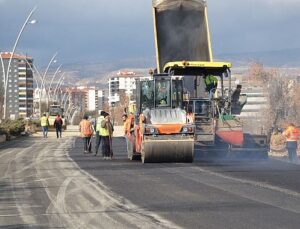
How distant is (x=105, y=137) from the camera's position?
2191 centimetres

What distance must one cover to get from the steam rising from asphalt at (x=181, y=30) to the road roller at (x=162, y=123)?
2625 mm

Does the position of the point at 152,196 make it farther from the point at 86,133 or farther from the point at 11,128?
the point at 11,128

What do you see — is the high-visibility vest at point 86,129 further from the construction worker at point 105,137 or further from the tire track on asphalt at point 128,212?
the tire track on asphalt at point 128,212

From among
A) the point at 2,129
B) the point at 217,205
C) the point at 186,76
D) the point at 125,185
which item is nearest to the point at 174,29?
the point at 186,76

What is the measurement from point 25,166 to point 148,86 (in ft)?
14.6

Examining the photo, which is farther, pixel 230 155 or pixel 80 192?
pixel 230 155

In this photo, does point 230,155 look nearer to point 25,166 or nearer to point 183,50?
point 183,50

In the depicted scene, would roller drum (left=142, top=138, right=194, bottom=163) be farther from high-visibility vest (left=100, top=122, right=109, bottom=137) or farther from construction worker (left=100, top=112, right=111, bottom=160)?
high-visibility vest (left=100, top=122, right=109, bottom=137)

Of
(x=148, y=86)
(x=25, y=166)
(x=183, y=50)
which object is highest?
(x=183, y=50)

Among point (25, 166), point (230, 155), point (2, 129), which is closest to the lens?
point (25, 166)

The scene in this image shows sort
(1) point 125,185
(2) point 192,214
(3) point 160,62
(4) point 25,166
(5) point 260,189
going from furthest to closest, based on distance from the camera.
A: (3) point 160,62 < (4) point 25,166 < (1) point 125,185 < (5) point 260,189 < (2) point 192,214

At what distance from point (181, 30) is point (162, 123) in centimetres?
551

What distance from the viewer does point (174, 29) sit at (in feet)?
72.8

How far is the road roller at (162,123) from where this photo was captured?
17766 millimetres
